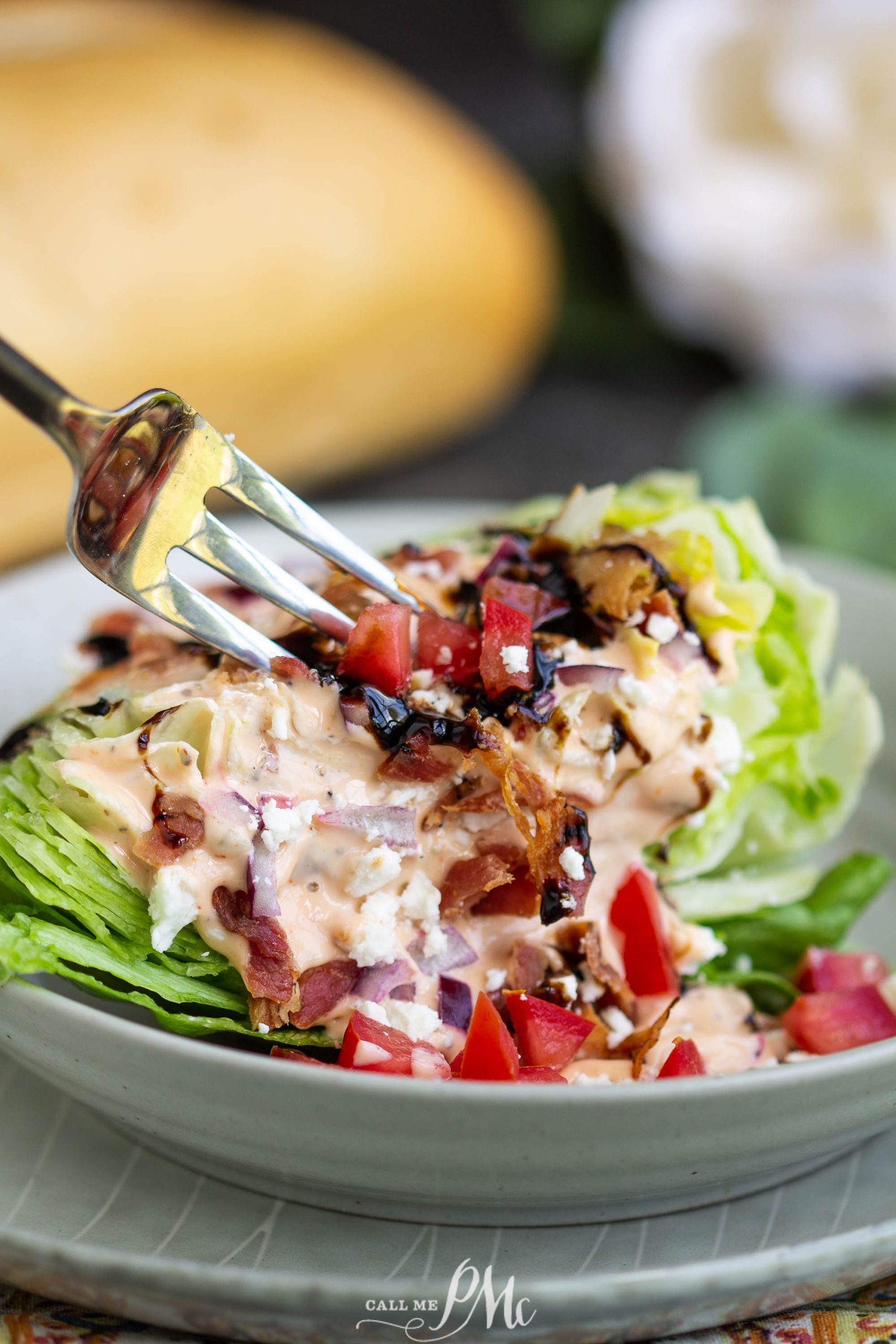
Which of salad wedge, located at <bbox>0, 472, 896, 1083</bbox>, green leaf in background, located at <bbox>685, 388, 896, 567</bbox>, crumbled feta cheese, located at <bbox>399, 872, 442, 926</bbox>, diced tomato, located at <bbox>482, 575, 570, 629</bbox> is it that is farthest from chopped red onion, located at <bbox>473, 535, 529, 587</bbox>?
green leaf in background, located at <bbox>685, 388, 896, 567</bbox>

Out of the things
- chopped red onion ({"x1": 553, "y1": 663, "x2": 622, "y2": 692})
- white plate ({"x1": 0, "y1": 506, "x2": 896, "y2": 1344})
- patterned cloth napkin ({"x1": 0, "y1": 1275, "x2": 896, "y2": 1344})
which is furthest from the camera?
chopped red onion ({"x1": 553, "y1": 663, "x2": 622, "y2": 692})

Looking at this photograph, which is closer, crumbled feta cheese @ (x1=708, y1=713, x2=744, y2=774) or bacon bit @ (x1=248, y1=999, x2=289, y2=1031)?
bacon bit @ (x1=248, y1=999, x2=289, y2=1031)

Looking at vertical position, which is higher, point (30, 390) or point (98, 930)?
point (30, 390)

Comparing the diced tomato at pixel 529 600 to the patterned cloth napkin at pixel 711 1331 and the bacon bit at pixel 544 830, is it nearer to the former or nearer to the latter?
the bacon bit at pixel 544 830

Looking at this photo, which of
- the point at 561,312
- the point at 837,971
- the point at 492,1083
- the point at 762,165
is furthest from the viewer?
the point at 561,312

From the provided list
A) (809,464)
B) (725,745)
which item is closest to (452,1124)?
(725,745)

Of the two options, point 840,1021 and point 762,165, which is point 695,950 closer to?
point 840,1021

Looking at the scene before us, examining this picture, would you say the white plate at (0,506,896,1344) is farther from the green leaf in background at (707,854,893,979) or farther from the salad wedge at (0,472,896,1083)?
the green leaf in background at (707,854,893,979)

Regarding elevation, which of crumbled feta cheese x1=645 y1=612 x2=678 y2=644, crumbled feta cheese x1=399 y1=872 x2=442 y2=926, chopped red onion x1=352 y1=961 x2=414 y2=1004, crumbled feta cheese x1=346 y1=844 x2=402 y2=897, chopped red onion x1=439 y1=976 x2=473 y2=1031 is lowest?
chopped red onion x1=439 y1=976 x2=473 y2=1031
